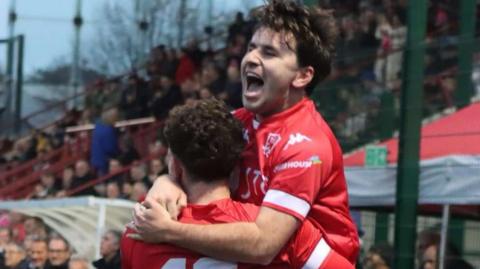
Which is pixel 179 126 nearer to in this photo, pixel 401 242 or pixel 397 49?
pixel 401 242

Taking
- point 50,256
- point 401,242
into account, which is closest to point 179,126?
point 401,242

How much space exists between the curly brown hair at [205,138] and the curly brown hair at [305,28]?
0.30 meters

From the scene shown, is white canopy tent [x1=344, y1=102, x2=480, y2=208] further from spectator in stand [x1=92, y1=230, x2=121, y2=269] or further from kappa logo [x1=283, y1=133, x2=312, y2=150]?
kappa logo [x1=283, y1=133, x2=312, y2=150]

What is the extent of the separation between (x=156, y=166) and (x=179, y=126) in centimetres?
892

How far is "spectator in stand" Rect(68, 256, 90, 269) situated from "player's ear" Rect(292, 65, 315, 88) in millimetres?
4914

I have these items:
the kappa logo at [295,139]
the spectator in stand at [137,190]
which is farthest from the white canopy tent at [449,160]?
the spectator in stand at [137,190]

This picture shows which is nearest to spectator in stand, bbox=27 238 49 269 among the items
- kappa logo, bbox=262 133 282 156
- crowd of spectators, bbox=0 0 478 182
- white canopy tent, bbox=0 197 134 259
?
white canopy tent, bbox=0 197 134 259

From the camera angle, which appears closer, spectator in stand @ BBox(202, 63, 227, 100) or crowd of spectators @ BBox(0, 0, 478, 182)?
crowd of spectators @ BBox(0, 0, 478, 182)

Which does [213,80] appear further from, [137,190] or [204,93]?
[137,190]

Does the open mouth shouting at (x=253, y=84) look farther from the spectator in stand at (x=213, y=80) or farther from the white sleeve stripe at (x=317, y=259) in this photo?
the spectator in stand at (x=213, y=80)

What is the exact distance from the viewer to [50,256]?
915 centimetres

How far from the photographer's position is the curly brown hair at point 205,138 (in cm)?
393

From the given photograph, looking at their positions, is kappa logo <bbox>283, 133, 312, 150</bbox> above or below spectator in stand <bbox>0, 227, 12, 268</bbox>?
above

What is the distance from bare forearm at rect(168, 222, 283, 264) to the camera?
12.6ft
